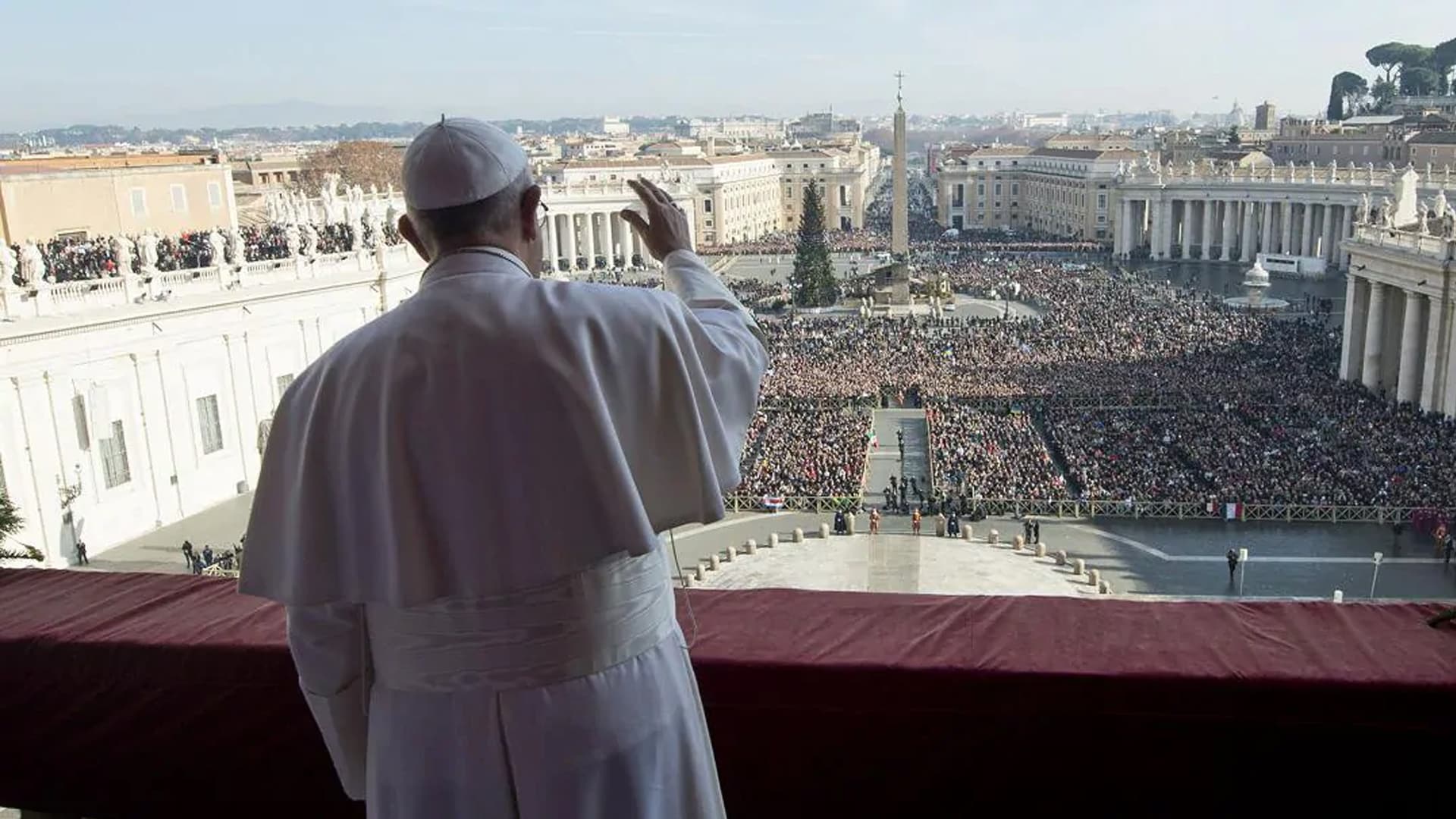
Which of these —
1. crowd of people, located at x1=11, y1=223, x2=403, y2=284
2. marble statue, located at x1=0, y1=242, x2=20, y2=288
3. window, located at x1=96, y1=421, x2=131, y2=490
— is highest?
marble statue, located at x1=0, y1=242, x2=20, y2=288

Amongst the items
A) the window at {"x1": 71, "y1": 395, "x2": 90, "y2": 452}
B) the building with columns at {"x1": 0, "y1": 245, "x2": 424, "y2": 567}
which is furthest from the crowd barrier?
the window at {"x1": 71, "y1": 395, "x2": 90, "y2": 452}

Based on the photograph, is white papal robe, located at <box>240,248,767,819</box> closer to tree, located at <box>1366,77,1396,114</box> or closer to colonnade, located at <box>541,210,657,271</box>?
colonnade, located at <box>541,210,657,271</box>

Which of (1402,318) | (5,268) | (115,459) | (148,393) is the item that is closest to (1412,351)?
(1402,318)

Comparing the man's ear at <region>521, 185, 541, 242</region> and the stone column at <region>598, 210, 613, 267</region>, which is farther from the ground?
the man's ear at <region>521, 185, 541, 242</region>

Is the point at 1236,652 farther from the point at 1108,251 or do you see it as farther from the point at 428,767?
the point at 1108,251

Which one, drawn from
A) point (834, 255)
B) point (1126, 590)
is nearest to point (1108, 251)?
point (834, 255)

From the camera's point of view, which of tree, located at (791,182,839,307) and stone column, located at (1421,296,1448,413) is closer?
stone column, located at (1421,296,1448,413)

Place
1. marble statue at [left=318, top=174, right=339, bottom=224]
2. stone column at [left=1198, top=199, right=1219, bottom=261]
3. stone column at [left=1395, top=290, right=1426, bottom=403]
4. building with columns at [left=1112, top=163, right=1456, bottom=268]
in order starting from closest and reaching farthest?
stone column at [left=1395, top=290, right=1426, bottom=403] → marble statue at [left=318, top=174, right=339, bottom=224] → building with columns at [left=1112, top=163, right=1456, bottom=268] → stone column at [left=1198, top=199, right=1219, bottom=261]
